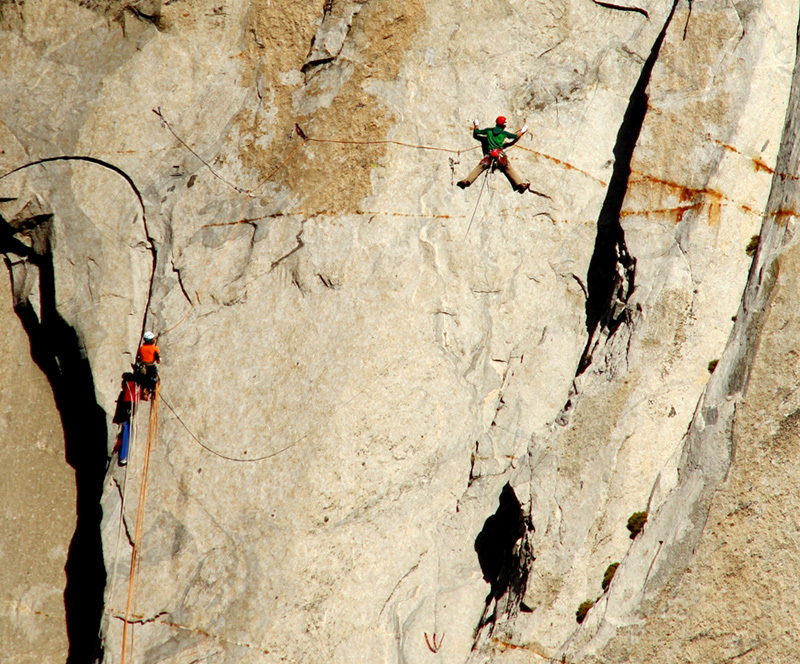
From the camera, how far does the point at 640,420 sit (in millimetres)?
11430

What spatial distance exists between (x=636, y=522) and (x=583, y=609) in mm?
1330

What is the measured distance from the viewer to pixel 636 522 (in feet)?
36.5

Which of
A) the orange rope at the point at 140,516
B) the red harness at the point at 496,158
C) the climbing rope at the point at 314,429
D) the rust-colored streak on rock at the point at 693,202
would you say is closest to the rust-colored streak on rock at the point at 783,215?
the rust-colored streak on rock at the point at 693,202

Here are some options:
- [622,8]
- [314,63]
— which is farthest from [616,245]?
[314,63]

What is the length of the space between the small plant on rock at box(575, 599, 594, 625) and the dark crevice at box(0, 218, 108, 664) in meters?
6.84

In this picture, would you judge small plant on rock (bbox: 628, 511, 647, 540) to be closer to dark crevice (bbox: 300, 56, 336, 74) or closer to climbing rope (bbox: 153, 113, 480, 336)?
climbing rope (bbox: 153, 113, 480, 336)

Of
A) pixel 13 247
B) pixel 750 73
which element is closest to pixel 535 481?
pixel 750 73

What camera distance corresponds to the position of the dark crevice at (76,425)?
12.8 meters

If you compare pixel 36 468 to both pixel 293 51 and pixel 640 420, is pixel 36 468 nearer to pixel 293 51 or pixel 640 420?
pixel 293 51

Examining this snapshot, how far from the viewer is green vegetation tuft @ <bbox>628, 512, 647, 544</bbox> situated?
437 inches

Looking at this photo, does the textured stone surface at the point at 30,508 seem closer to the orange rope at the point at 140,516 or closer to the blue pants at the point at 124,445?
the blue pants at the point at 124,445

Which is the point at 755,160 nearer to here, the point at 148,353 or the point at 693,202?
the point at 693,202

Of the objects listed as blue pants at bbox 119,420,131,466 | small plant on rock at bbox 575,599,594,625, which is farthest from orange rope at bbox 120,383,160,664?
small plant on rock at bbox 575,599,594,625

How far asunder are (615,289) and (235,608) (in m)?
7.05
